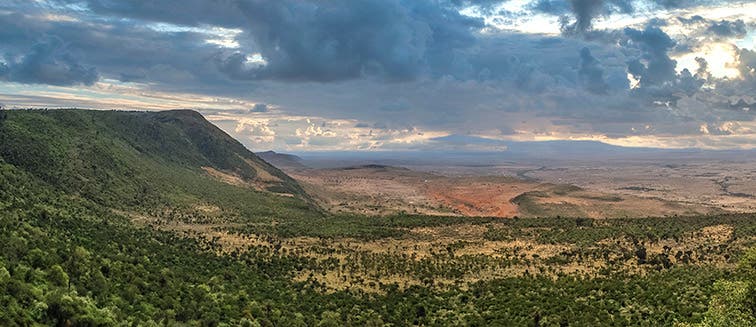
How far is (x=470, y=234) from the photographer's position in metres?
80.0

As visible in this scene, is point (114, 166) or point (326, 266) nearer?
point (326, 266)

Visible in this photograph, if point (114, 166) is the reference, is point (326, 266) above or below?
below

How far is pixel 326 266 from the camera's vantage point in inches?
2450

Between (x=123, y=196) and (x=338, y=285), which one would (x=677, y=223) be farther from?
(x=123, y=196)

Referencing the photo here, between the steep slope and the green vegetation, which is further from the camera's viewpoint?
the steep slope

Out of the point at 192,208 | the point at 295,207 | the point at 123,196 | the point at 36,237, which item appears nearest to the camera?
the point at 36,237

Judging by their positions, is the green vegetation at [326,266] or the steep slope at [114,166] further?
the steep slope at [114,166]

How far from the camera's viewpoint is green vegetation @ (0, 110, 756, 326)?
37031mm

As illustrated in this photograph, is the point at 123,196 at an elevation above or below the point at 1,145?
below

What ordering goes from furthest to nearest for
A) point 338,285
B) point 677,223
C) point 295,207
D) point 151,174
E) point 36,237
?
point 295,207
point 151,174
point 677,223
point 338,285
point 36,237

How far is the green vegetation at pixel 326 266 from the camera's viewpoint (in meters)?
37.0

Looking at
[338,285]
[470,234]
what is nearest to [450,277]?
[338,285]

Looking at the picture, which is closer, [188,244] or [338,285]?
[338,285]

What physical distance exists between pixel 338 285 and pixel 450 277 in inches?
483
